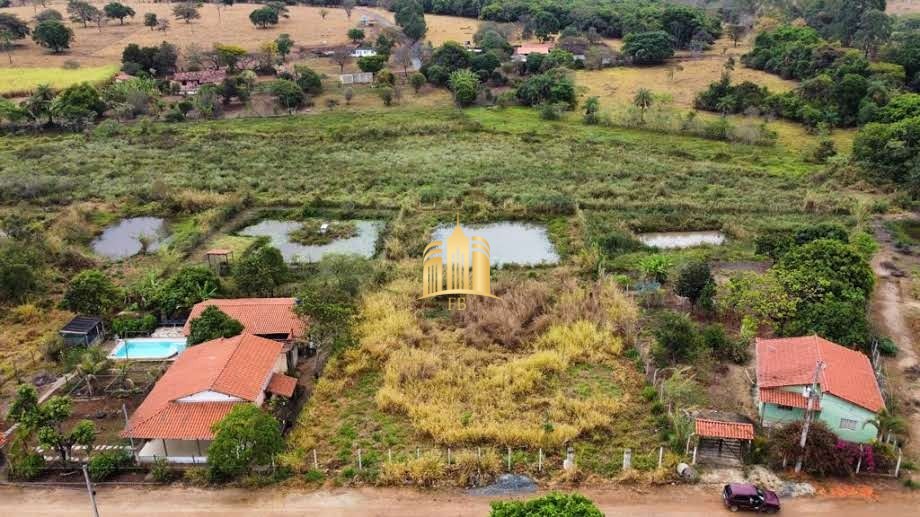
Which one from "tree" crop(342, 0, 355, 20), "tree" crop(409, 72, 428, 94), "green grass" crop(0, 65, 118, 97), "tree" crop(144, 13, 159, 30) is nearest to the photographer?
"green grass" crop(0, 65, 118, 97)

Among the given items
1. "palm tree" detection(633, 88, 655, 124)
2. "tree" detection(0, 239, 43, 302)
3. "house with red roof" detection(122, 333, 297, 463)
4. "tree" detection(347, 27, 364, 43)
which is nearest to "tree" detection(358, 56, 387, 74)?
"tree" detection(347, 27, 364, 43)

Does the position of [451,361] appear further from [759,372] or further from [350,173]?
[350,173]

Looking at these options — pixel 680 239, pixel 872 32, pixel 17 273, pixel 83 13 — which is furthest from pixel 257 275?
pixel 83 13

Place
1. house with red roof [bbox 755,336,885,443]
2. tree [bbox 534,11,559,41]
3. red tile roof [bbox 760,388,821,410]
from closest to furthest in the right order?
house with red roof [bbox 755,336,885,443] → red tile roof [bbox 760,388,821,410] → tree [bbox 534,11,559,41]

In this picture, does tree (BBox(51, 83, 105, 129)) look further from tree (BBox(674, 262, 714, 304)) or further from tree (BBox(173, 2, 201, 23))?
tree (BBox(674, 262, 714, 304))

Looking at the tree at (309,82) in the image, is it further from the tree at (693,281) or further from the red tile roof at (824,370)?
the red tile roof at (824,370)

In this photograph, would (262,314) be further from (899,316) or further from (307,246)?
(899,316)

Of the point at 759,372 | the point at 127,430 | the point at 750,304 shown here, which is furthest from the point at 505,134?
the point at 127,430
